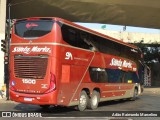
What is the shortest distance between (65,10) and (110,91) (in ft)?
A: 66.8

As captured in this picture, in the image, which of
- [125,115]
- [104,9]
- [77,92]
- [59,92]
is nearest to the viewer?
[125,115]

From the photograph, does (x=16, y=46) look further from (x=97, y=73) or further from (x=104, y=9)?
(x=104, y=9)

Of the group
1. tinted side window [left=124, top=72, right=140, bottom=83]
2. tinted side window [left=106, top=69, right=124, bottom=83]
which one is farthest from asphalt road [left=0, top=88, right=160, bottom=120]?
tinted side window [left=124, top=72, right=140, bottom=83]

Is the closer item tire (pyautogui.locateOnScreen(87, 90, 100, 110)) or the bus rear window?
the bus rear window

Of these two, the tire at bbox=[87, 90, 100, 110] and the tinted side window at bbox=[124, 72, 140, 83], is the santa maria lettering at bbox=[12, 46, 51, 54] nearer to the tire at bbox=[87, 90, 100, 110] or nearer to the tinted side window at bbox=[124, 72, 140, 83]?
the tire at bbox=[87, 90, 100, 110]

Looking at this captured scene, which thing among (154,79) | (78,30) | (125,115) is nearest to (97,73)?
(78,30)

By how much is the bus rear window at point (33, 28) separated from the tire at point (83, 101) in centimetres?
349

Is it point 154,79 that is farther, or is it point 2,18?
point 154,79

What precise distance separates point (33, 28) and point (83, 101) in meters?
4.01

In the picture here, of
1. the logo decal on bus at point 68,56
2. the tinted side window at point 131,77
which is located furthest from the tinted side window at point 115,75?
the logo decal on bus at point 68,56

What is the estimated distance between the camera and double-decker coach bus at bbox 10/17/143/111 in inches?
598

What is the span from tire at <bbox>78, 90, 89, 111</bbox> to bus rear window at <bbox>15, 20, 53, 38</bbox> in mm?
3489

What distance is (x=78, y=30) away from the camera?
55.5ft

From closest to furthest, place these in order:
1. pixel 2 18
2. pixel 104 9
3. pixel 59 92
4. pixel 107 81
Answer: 1. pixel 59 92
2. pixel 107 81
3. pixel 2 18
4. pixel 104 9
